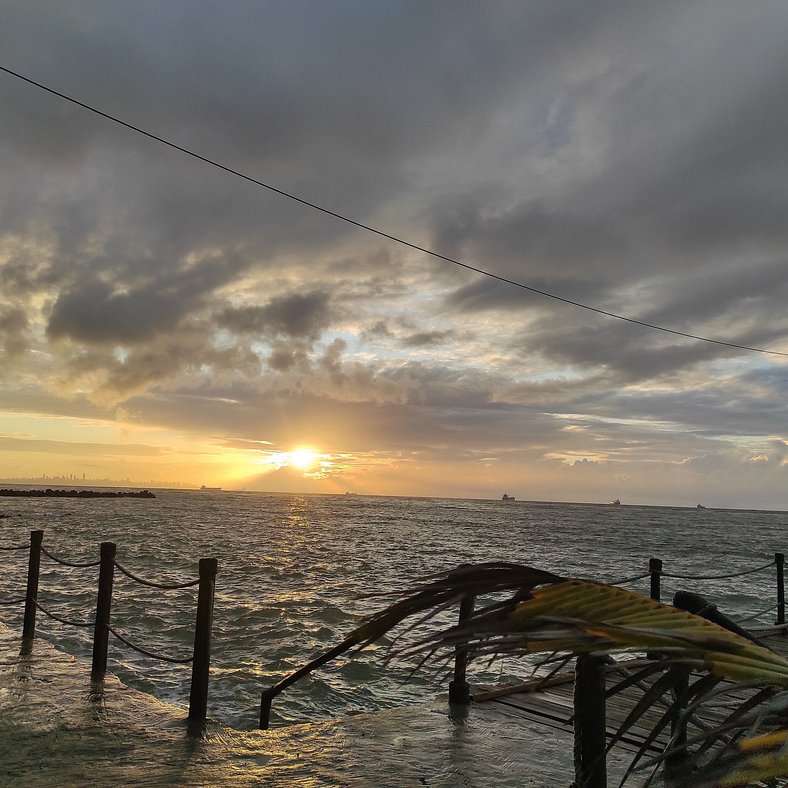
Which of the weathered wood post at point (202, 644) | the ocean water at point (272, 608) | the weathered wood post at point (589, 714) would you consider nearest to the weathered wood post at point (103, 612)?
the ocean water at point (272, 608)

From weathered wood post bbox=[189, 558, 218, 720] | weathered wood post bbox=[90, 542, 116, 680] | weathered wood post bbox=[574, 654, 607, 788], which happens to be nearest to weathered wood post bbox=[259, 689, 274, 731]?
weathered wood post bbox=[189, 558, 218, 720]

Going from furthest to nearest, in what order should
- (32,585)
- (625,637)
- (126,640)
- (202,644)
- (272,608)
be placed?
(272,608), (32,585), (126,640), (202,644), (625,637)

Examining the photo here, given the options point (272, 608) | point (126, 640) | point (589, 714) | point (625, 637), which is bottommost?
point (272, 608)

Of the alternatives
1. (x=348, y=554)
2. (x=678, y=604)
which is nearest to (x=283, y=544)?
(x=348, y=554)

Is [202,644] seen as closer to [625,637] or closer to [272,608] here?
[625,637]

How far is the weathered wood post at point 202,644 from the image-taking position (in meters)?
6.37

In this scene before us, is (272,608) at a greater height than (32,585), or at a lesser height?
lesser

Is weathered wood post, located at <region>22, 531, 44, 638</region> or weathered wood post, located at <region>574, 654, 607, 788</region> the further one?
weathered wood post, located at <region>22, 531, 44, 638</region>

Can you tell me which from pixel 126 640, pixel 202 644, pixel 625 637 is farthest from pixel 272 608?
pixel 625 637

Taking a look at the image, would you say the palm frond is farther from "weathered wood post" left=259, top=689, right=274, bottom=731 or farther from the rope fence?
the rope fence

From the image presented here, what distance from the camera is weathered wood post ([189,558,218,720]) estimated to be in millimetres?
6371

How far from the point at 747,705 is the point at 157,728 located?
20.3 ft

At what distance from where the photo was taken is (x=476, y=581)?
168 centimetres

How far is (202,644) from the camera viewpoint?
639 cm
